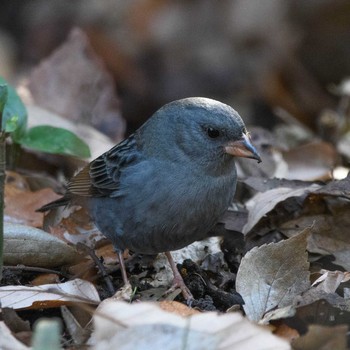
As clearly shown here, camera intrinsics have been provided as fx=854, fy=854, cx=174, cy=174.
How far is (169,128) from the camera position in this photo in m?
4.69

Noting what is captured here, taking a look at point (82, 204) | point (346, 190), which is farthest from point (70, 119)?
point (346, 190)

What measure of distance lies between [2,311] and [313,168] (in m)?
2.98

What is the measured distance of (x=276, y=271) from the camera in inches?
155

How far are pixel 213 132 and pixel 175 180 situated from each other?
0.33m

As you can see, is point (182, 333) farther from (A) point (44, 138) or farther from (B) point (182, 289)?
(A) point (44, 138)

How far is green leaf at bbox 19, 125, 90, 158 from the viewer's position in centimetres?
539

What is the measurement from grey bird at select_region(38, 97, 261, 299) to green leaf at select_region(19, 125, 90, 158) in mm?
662

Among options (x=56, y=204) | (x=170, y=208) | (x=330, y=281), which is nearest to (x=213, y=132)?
(x=170, y=208)

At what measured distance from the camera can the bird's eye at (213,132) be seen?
176 inches

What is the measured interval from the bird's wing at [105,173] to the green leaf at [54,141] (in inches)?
9.1

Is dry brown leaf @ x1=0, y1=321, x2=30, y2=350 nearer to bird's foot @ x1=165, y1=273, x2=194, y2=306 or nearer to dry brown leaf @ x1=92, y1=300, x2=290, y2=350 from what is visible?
dry brown leaf @ x1=92, y1=300, x2=290, y2=350

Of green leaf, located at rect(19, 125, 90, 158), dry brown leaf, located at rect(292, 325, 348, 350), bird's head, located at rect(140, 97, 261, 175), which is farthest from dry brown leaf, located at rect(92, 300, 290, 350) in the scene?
green leaf, located at rect(19, 125, 90, 158)

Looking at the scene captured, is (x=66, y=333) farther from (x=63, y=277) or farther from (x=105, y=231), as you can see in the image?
(x=105, y=231)

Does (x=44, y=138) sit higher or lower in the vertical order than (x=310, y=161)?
higher
